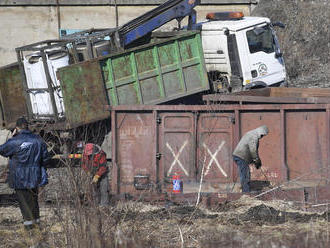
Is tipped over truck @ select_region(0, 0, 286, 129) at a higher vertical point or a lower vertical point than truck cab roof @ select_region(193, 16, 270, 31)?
lower

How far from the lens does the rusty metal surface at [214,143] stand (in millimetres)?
11508

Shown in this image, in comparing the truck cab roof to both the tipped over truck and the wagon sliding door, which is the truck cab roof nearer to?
the tipped over truck

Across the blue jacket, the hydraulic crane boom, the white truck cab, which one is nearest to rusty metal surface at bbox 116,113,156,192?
the hydraulic crane boom

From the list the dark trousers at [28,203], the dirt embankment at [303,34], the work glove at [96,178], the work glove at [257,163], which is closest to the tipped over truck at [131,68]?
the work glove at [96,178]

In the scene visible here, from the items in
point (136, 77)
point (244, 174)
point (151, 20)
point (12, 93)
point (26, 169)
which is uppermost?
point (151, 20)

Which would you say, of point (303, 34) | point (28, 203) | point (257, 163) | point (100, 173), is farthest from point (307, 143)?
point (303, 34)

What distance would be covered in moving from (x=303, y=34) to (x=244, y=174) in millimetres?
11830

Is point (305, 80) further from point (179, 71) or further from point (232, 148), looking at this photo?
point (232, 148)

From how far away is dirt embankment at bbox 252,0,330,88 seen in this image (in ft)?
66.5

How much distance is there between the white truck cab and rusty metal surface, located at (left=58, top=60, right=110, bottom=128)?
3386 mm

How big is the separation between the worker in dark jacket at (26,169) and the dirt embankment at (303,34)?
1181cm

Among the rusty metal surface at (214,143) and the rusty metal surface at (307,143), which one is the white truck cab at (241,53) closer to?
the rusty metal surface at (214,143)

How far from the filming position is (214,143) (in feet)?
38.5

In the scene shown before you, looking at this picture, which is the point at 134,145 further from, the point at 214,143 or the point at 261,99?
the point at 261,99
